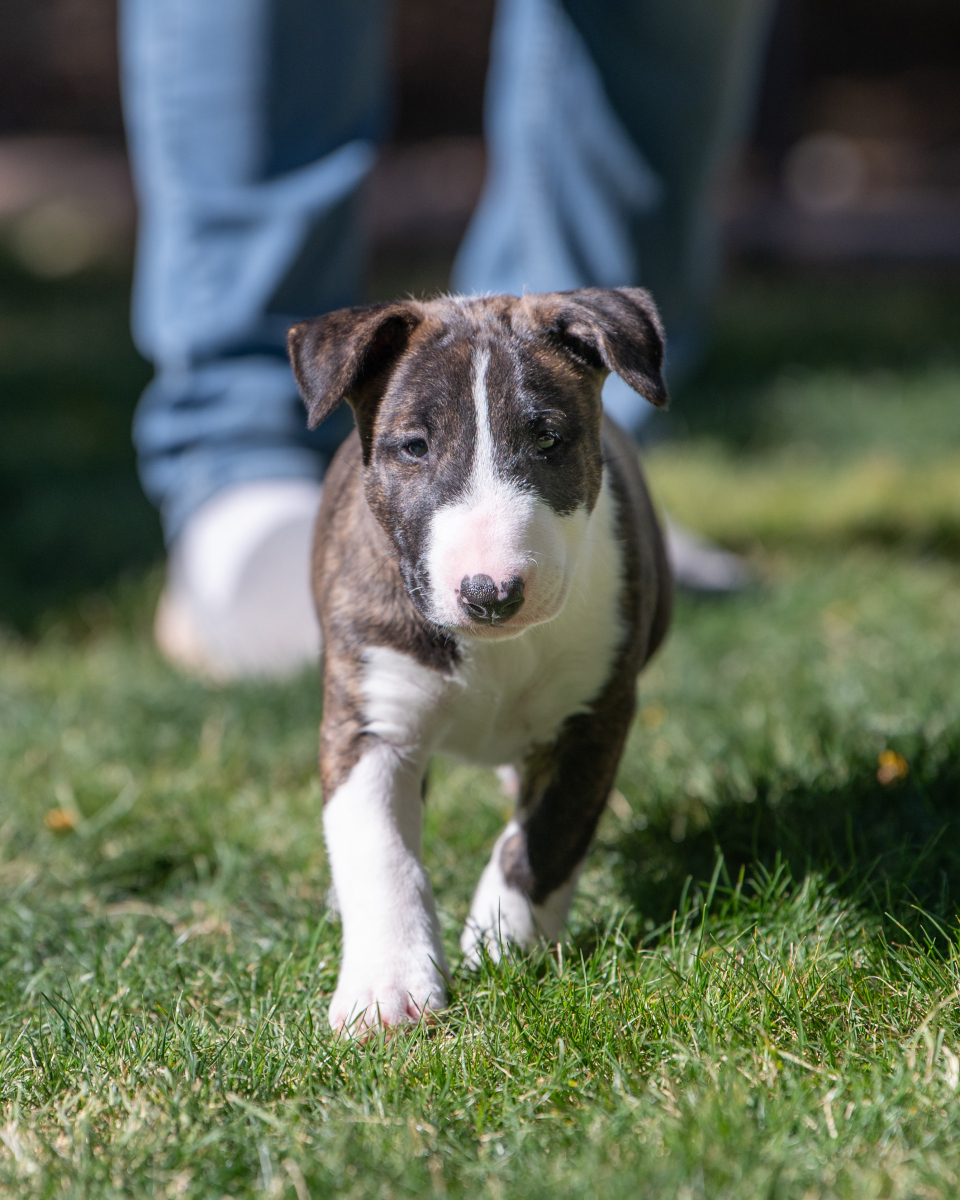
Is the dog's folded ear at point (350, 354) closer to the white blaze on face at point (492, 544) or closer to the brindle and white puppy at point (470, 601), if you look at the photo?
the brindle and white puppy at point (470, 601)

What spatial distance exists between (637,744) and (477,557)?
1.53 meters

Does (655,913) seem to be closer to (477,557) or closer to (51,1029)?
(477,557)

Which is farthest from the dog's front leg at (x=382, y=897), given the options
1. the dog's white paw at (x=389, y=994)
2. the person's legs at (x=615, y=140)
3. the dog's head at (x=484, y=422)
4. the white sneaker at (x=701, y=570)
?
the white sneaker at (x=701, y=570)

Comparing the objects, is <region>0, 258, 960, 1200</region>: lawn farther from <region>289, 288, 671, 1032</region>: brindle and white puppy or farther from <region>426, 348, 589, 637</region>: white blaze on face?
<region>426, 348, 589, 637</region>: white blaze on face

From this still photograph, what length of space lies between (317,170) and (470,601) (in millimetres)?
2494

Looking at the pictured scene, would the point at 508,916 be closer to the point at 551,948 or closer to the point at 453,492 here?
the point at 551,948

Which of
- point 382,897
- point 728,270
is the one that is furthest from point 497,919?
point 728,270

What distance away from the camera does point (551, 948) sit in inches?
100.0

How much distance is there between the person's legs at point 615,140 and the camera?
407cm

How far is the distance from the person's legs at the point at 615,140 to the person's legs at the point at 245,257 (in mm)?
492

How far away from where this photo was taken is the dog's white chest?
2.48 meters

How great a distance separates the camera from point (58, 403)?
7.96m

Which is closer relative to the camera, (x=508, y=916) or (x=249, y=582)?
(x=508, y=916)

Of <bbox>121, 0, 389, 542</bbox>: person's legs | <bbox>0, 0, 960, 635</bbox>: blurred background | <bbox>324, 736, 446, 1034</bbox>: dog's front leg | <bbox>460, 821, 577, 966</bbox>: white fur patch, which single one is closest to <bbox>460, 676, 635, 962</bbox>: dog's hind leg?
<bbox>460, 821, 577, 966</bbox>: white fur patch
